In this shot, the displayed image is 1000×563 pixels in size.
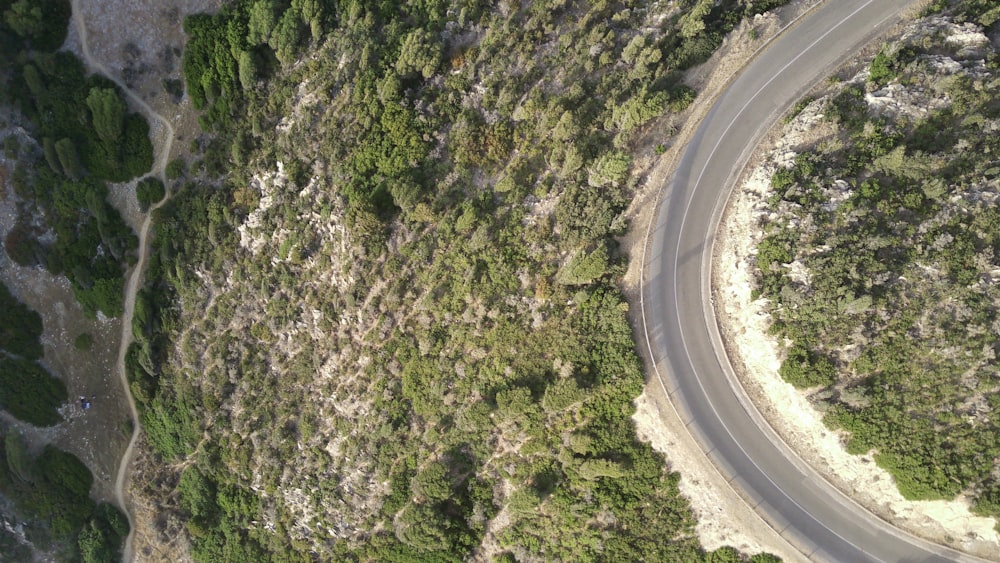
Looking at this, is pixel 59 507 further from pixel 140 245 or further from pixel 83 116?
pixel 83 116

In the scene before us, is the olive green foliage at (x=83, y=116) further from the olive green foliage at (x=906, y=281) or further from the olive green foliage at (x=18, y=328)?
the olive green foliage at (x=906, y=281)

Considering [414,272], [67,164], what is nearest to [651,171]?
[414,272]

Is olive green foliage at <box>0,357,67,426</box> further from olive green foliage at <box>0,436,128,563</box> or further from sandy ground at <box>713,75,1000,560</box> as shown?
sandy ground at <box>713,75,1000,560</box>

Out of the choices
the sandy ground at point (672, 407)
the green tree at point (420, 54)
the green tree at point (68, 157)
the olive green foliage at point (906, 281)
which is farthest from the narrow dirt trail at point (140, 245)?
the olive green foliage at point (906, 281)

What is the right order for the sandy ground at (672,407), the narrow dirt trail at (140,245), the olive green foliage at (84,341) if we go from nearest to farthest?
the sandy ground at (672,407) < the narrow dirt trail at (140,245) < the olive green foliage at (84,341)

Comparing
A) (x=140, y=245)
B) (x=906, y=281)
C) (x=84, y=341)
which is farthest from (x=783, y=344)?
(x=84, y=341)
